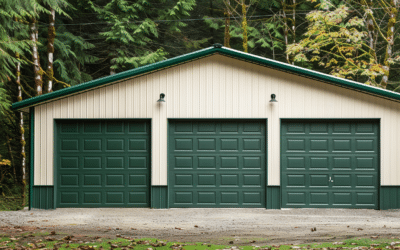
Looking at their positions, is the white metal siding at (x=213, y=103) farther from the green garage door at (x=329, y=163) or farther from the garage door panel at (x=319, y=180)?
the garage door panel at (x=319, y=180)

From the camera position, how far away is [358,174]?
35.7 ft

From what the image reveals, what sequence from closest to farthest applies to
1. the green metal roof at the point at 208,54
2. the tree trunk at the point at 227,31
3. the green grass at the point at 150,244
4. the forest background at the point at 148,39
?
the green grass at the point at 150,244 → the green metal roof at the point at 208,54 → the forest background at the point at 148,39 → the tree trunk at the point at 227,31

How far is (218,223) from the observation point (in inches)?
348

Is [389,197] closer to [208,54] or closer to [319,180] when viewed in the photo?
[319,180]

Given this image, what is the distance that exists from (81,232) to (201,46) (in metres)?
16.6

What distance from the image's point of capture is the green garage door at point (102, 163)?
11.0 meters

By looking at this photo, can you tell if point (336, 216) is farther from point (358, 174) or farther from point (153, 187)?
point (153, 187)

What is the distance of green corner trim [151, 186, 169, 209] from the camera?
10859mm

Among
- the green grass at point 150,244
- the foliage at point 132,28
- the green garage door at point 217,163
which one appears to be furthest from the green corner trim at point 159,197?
the foliage at point 132,28

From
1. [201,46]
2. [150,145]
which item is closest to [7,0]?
[150,145]

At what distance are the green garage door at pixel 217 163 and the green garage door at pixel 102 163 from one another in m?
0.87

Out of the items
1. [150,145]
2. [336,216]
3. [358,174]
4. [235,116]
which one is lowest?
[336,216]

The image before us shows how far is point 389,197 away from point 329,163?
188 cm

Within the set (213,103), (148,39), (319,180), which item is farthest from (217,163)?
(148,39)
